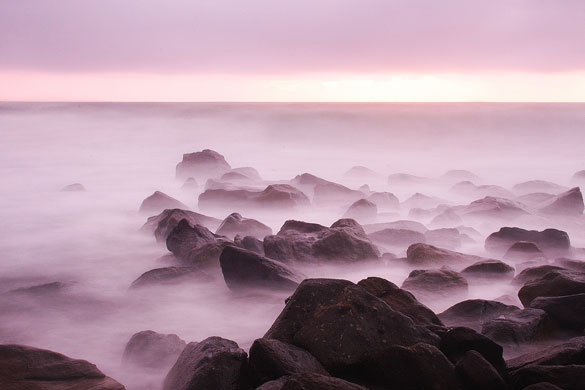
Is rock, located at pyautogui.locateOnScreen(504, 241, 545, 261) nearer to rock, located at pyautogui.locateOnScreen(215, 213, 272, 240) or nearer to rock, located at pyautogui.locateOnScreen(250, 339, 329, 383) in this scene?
rock, located at pyautogui.locateOnScreen(215, 213, 272, 240)

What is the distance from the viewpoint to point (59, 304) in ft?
19.1

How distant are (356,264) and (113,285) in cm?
278

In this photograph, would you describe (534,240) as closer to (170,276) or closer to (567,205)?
(567,205)

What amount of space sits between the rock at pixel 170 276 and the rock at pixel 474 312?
8.58 ft

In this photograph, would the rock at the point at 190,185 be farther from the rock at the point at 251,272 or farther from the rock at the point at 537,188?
the rock at the point at 251,272

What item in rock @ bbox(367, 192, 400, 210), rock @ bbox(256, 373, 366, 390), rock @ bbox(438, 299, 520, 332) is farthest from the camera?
rock @ bbox(367, 192, 400, 210)

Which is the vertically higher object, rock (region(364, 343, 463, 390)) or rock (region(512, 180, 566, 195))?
rock (region(364, 343, 463, 390))

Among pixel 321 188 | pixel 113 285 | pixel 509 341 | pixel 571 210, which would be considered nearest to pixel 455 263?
pixel 509 341

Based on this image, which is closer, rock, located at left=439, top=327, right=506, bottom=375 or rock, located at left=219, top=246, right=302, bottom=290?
rock, located at left=439, top=327, right=506, bottom=375

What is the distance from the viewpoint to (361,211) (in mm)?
10086

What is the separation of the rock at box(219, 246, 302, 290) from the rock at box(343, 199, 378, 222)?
4.41m

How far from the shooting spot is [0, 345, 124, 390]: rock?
3510 millimetres

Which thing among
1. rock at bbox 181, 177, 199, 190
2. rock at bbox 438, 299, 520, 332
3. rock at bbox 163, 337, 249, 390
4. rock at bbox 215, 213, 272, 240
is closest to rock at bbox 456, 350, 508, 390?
rock at bbox 163, 337, 249, 390

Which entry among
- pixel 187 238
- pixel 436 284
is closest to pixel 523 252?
pixel 436 284
